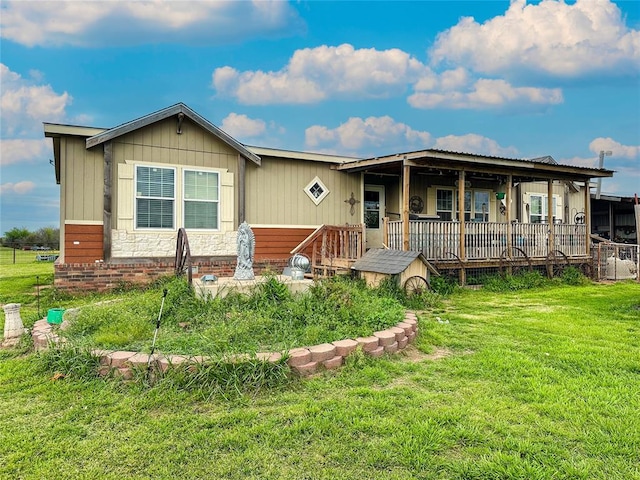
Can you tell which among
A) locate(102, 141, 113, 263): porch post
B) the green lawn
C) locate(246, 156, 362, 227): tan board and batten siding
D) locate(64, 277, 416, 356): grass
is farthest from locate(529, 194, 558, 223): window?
locate(102, 141, 113, 263): porch post

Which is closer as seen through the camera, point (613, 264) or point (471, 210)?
point (613, 264)

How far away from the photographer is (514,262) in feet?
35.3

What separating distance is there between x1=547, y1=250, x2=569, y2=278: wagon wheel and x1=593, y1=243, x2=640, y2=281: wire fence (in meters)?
1.12

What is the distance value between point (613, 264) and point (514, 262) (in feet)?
12.2

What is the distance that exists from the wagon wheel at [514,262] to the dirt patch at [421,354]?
267 inches

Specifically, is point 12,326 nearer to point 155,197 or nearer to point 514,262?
point 155,197

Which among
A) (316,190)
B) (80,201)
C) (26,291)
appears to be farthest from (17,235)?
(316,190)

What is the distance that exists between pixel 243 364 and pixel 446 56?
1344 centimetres

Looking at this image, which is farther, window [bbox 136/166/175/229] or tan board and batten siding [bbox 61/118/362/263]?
window [bbox 136/166/175/229]

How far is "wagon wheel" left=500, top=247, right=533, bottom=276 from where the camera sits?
10602 mm

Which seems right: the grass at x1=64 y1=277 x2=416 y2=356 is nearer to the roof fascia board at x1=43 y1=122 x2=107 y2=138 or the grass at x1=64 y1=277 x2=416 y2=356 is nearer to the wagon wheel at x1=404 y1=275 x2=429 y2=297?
the wagon wheel at x1=404 y1=275 x2=429 y2=297

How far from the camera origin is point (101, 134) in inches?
316

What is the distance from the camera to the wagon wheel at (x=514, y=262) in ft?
34.8

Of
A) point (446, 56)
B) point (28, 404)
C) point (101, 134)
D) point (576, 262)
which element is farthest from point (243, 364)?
point (446, 56)
